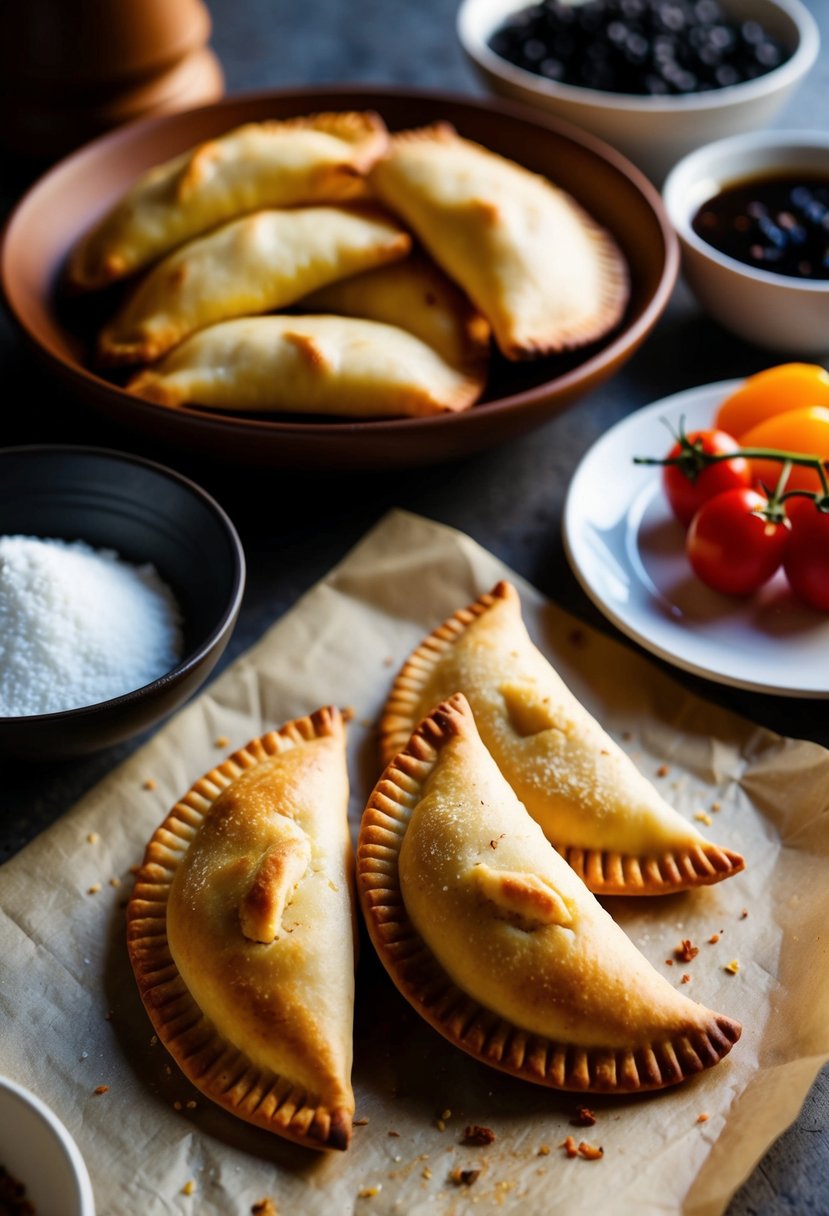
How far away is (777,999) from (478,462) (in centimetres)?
117

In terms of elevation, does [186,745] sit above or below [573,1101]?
above

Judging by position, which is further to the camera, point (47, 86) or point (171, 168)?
point (47, 86)

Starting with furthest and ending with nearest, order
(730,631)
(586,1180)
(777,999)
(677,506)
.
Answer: (677,506)
(730,631)
(777,999)
(586,1180)

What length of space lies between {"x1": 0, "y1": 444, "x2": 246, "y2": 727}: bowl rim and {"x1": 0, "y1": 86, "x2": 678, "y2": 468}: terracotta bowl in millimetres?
140

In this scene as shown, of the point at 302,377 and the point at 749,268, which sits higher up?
the point at 302,377

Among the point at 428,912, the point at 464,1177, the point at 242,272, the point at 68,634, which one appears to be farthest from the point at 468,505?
the point at 464,1177

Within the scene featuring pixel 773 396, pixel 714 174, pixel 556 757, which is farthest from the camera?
pixel 714 174

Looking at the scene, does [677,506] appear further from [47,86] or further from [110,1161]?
[47,86]

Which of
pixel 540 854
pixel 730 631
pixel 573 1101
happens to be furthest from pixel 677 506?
pixel 573 1101

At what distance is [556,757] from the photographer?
1.62 m

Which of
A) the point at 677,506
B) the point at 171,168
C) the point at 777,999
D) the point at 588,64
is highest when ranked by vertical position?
the point at 171,168

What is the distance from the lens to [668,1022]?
4.38ft

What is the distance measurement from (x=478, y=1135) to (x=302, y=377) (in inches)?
47.3

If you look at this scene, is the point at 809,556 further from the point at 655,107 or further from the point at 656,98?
the point at 656,98
